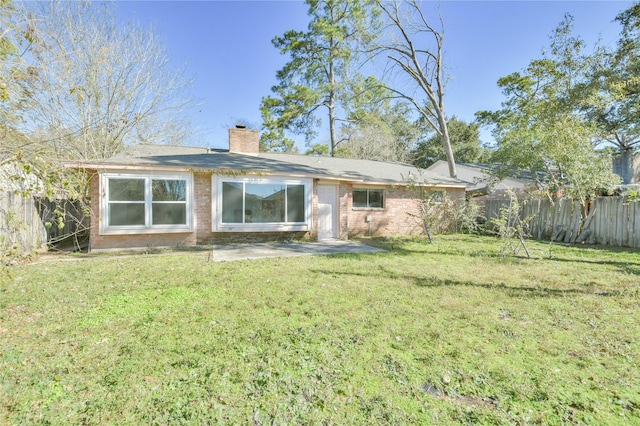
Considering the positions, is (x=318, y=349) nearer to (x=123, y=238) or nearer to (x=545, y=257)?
(x=545, y=257)

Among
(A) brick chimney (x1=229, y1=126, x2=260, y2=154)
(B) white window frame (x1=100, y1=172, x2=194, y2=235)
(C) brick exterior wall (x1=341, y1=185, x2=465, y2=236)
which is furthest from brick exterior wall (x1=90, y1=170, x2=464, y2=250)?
(A) brick chimney (x1=229, y1=126, x2=260, y2=154)

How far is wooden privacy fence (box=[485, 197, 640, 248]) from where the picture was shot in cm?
921

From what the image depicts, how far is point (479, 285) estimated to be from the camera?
17.2 feet

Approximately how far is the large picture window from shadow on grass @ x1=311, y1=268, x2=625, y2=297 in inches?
164

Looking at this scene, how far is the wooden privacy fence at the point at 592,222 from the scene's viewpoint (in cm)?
921

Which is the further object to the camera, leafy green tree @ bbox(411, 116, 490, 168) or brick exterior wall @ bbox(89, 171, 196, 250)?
leafy green tree @ bbox(411, 116, 490, 168)

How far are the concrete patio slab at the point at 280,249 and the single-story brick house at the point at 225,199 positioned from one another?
71 centimetres

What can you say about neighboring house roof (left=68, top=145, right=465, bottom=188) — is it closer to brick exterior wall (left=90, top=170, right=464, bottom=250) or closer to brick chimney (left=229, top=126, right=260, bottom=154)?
brick chimney (left=229, top=126, right=260, bottom=154)

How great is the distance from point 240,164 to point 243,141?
2.94 meters

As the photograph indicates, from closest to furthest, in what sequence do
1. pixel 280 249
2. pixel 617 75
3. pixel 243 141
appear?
pixel 280 249
pixel 617 75
pixel 243 141

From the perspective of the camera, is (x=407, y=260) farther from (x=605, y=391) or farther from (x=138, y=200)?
(x=138, y=200)

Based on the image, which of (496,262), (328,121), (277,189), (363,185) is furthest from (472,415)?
(328,121)

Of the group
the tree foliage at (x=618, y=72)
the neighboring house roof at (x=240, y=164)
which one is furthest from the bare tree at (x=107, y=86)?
the tree foliage at (x=618, y=72)

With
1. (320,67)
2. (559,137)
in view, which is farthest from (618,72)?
(320,67)
